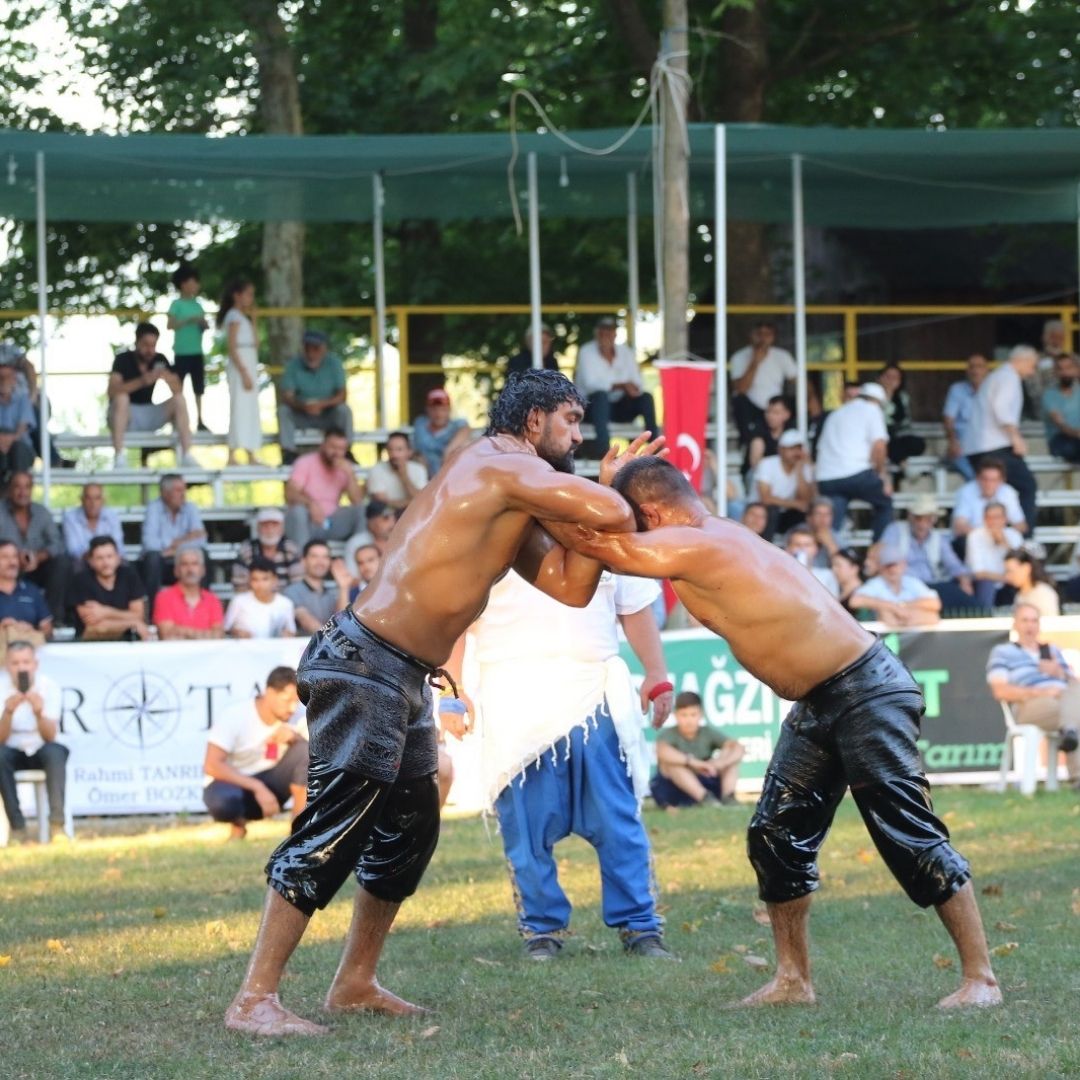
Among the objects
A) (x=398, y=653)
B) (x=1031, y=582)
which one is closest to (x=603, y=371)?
(x=1031, y=582)

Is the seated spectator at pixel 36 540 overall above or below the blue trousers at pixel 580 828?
above

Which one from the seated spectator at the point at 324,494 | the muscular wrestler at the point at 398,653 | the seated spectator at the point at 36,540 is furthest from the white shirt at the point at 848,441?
the muscular wrestler at the point at 398,653

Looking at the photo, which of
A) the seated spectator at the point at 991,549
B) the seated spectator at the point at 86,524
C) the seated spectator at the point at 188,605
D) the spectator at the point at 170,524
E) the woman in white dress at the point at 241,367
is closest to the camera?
the seated spectator at the point at 188,605

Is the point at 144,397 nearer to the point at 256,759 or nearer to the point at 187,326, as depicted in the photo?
the point at 187,326

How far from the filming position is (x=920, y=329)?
1088 inches

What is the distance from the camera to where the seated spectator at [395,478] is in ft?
58.4

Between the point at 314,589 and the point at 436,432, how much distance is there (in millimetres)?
3535

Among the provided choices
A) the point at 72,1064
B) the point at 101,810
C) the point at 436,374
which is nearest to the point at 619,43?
the point at 436,374

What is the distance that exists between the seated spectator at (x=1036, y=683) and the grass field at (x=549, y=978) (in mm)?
3190

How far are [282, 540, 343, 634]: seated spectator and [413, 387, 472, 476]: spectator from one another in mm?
3032

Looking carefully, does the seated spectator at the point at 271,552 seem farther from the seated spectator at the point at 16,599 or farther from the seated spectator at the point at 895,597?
the seated spectator at the point at 895,597

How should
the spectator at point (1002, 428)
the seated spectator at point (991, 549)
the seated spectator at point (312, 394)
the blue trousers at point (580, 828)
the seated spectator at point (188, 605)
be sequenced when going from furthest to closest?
the seated spectator at point (312, 394)
the spectator at point (1002, 428)
the seated spectator at point (991, 549)
the seated spectator at point (188, 605)
the blue trousers at point (580, 828)

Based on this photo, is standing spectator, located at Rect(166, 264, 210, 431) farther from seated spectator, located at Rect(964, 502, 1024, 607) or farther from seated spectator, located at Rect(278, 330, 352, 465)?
seated spectator, located at Rect(964, 502, 1024, 607)

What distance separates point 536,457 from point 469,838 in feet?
20.0
